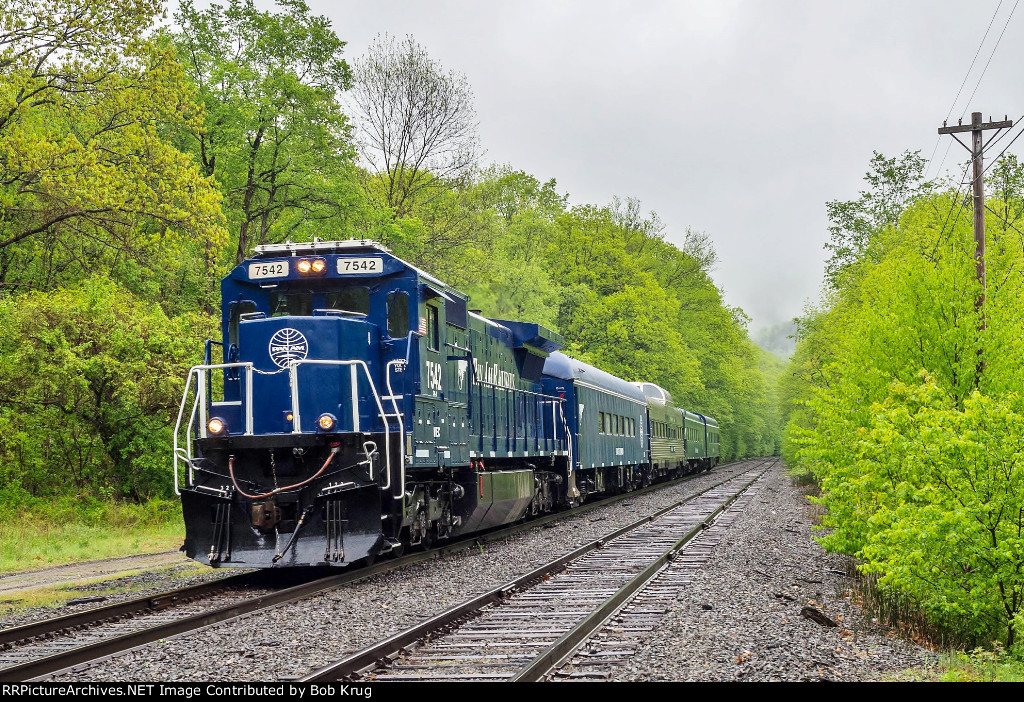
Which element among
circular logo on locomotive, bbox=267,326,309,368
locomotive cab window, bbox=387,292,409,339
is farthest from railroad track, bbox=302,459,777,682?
circular logo on locomotive, bbox=267,326,309,368

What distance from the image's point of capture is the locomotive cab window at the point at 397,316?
487 inches

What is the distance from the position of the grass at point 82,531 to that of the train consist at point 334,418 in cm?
463

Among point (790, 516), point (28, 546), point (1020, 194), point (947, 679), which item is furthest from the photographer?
point (1020, 194)

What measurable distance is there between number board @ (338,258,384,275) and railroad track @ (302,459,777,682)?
4426 mm

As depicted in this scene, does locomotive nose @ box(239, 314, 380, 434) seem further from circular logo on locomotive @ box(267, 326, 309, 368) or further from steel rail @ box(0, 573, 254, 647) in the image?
steel rail @ box(0, 573, 254, 647)

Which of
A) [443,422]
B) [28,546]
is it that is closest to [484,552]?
[443,422]

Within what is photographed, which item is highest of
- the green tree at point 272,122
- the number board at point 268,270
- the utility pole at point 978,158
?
the green tree at point 272,122

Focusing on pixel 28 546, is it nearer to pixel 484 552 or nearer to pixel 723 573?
pixel 484 552

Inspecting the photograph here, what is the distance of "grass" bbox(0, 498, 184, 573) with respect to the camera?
15.5 metres

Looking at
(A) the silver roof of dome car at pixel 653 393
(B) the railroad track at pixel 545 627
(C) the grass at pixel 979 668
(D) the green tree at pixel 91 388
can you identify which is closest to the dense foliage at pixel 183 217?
(D) the green tree at pixel 91 388

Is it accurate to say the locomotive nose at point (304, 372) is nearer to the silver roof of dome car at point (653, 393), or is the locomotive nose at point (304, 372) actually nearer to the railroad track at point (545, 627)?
the railroad track at point (545, 627)

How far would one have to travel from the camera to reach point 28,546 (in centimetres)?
1608

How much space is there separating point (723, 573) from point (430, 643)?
5.51 meters

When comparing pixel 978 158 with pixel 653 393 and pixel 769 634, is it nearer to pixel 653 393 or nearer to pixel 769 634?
pixel 769 634
